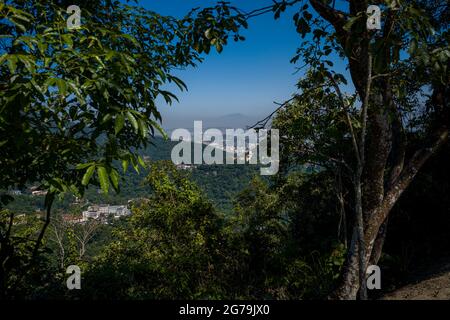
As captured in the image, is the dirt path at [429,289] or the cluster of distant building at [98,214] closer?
the dirt path at [429,289]

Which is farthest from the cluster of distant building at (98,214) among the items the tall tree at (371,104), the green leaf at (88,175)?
the green leaf at (88,175)

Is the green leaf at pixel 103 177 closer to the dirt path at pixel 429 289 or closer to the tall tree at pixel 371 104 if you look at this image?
the tall tree at pixel 371 104

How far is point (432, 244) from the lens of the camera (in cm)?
487

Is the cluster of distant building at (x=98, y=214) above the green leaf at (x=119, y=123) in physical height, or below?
below

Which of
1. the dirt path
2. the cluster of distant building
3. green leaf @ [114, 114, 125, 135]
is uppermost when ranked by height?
green leaf @ [114, 114, 125, 135]

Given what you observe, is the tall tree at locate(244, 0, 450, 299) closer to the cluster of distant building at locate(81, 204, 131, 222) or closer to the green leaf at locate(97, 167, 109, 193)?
the green leaf at locate(97, 167, 109, 193)

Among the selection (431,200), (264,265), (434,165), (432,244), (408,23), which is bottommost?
(264,265)

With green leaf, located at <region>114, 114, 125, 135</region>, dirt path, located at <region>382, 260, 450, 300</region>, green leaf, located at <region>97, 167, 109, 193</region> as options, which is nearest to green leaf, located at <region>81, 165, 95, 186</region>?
green leaf, located at <region>97, 167, 109, 193</region>

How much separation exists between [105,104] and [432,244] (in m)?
5.43

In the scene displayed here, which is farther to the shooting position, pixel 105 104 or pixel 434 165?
pixel 434 165

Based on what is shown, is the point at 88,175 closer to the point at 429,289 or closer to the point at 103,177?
the point at 103,177

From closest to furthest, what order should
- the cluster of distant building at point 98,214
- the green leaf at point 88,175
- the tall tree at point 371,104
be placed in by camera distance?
the green leaf at point 88,175 < the tall tree at point 371,104 < the cluster of distant building at point 98,214
